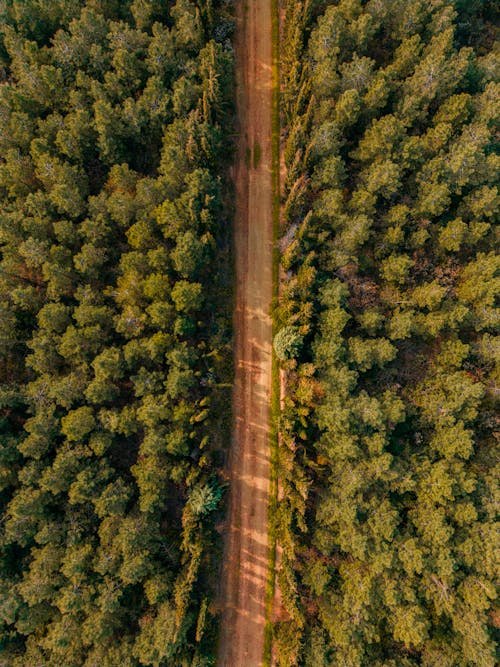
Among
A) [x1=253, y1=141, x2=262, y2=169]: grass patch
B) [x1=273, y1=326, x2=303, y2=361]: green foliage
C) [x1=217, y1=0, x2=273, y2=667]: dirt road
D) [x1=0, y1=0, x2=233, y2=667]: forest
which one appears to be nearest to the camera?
[x1=0, y1=0, x2=233, y2=667]: forest

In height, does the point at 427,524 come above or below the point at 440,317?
below

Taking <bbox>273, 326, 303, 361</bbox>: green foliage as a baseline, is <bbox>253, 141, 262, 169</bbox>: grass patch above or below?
above

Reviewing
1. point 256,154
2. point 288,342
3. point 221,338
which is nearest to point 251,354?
point 221,338

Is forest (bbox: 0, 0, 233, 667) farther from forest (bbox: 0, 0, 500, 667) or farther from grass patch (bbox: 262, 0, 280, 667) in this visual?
grass patch (bbox: 262, 0, 280, 667)

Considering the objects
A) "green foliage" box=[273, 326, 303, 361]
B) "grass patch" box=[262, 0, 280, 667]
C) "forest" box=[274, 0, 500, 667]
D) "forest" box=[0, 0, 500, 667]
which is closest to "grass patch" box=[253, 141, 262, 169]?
"grass patch" box=[262, 0, 280, 667]

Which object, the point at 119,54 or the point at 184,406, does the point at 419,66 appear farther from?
the point at 184,406

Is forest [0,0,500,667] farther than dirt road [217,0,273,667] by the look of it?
No

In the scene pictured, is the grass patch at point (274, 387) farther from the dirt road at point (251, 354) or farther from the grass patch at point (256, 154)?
the grass patch at point (256, 154)

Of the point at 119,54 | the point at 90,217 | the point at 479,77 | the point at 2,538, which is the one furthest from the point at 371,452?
the point at 119,54
